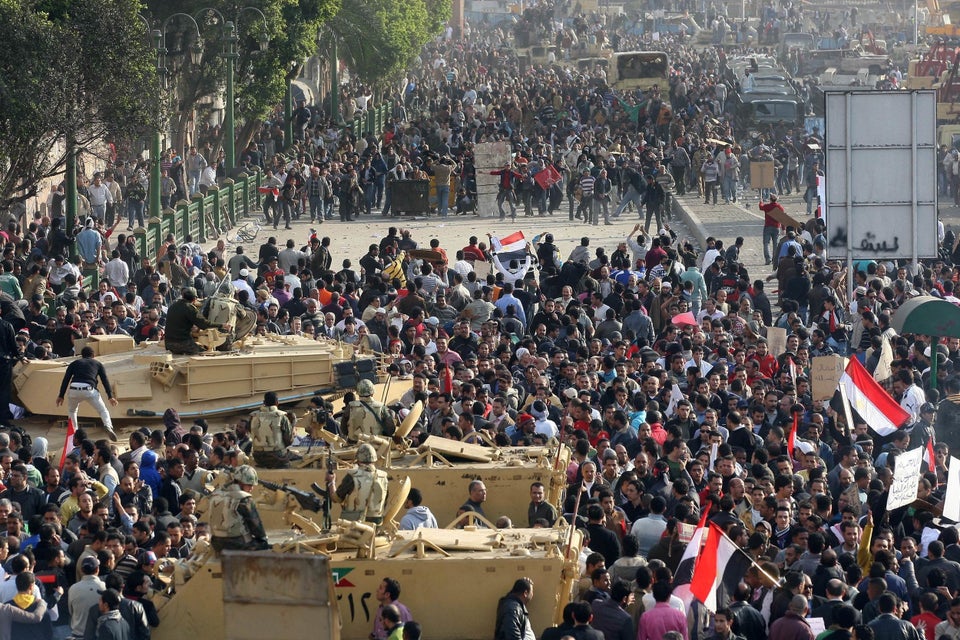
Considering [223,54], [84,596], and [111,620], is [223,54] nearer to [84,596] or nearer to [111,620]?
[84,596]

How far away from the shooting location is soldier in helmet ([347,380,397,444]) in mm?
17828

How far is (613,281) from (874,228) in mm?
3999

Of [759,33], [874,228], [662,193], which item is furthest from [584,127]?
[759,33]

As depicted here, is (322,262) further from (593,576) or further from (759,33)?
(759,33)

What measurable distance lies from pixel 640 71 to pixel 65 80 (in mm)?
32130

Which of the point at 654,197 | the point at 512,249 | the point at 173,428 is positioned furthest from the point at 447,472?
the point at 654,197

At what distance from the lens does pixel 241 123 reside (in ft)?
168

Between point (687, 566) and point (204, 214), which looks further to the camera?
point (204, 214)

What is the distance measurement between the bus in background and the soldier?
44294 mm

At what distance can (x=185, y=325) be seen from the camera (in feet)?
65.8

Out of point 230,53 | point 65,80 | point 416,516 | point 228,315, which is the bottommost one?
point 416,516

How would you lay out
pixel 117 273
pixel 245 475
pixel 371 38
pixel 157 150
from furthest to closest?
pixel 371 38, pixel 157 150, pixel 117 273, pixel 245 475

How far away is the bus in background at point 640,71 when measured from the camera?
200 feet

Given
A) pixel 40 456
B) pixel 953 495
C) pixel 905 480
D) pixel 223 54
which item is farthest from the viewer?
pixel 223 54
